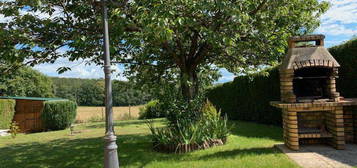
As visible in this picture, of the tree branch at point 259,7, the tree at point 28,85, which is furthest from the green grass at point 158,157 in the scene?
the tree at point 28,85

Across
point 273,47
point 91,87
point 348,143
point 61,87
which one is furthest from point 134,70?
point 61,87

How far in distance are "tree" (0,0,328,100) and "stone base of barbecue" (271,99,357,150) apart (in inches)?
74.8

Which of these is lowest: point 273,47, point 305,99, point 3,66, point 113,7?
point 305,99

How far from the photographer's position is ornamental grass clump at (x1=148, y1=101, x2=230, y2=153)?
6570 mm

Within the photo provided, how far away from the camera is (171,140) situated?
668cm

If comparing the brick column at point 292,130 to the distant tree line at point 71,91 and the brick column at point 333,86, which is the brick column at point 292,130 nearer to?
the brick column at point 333,86

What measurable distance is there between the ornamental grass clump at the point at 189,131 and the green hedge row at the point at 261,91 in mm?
2465

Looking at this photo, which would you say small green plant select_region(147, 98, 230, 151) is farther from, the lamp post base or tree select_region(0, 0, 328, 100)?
the lamp post base

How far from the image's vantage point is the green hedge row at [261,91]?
6773 mm

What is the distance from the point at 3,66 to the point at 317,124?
7909mm

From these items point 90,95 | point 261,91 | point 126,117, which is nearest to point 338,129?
point 261,91

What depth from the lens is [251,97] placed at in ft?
40.5

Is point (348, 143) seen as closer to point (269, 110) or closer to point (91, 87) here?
point (269, 110)

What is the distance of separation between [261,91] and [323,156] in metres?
6.35
